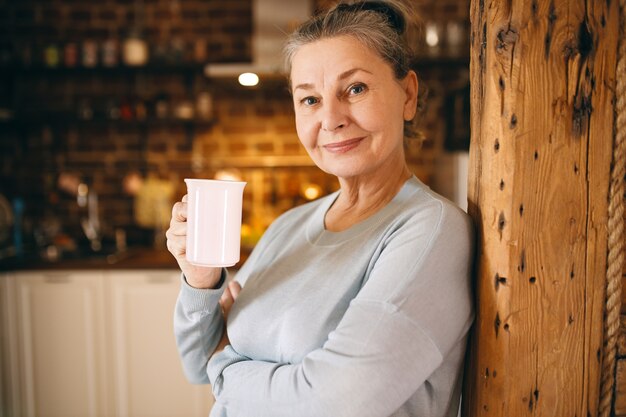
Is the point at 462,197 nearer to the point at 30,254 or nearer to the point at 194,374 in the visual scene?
the point at 194,374

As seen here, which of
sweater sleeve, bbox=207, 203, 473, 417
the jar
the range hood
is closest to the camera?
sweater sleeve, bbox=207, 203, 473, 417

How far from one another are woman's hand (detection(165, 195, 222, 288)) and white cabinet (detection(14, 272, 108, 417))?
1804 mm

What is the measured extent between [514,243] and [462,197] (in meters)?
1.83

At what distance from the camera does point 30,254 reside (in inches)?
118

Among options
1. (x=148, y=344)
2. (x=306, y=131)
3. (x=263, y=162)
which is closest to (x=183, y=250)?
(x=306, y=131)

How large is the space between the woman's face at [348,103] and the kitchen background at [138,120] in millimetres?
2185

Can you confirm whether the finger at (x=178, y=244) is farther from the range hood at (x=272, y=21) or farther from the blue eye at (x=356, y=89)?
the range hood at (x=272, y=21)

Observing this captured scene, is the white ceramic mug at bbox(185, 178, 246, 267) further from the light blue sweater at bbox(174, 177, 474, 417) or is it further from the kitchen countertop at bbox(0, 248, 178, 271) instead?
the kitchen countertop at bbox(0, 248, 178, 271)

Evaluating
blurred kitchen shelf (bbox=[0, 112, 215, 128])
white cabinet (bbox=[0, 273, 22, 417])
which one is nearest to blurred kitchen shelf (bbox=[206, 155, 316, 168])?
blurred kitchen shelf (bbox=[0, 112, 215, 128])

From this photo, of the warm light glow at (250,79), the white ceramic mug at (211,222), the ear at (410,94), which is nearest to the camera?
the white ceramic mug at (211,222)

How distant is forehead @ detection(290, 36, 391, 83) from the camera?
3.11ft

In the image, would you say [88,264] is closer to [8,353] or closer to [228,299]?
[8,353]

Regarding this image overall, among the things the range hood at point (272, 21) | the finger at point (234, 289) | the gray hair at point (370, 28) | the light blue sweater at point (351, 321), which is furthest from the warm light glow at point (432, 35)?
the finger at point (234, 289)

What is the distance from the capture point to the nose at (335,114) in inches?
37.7
